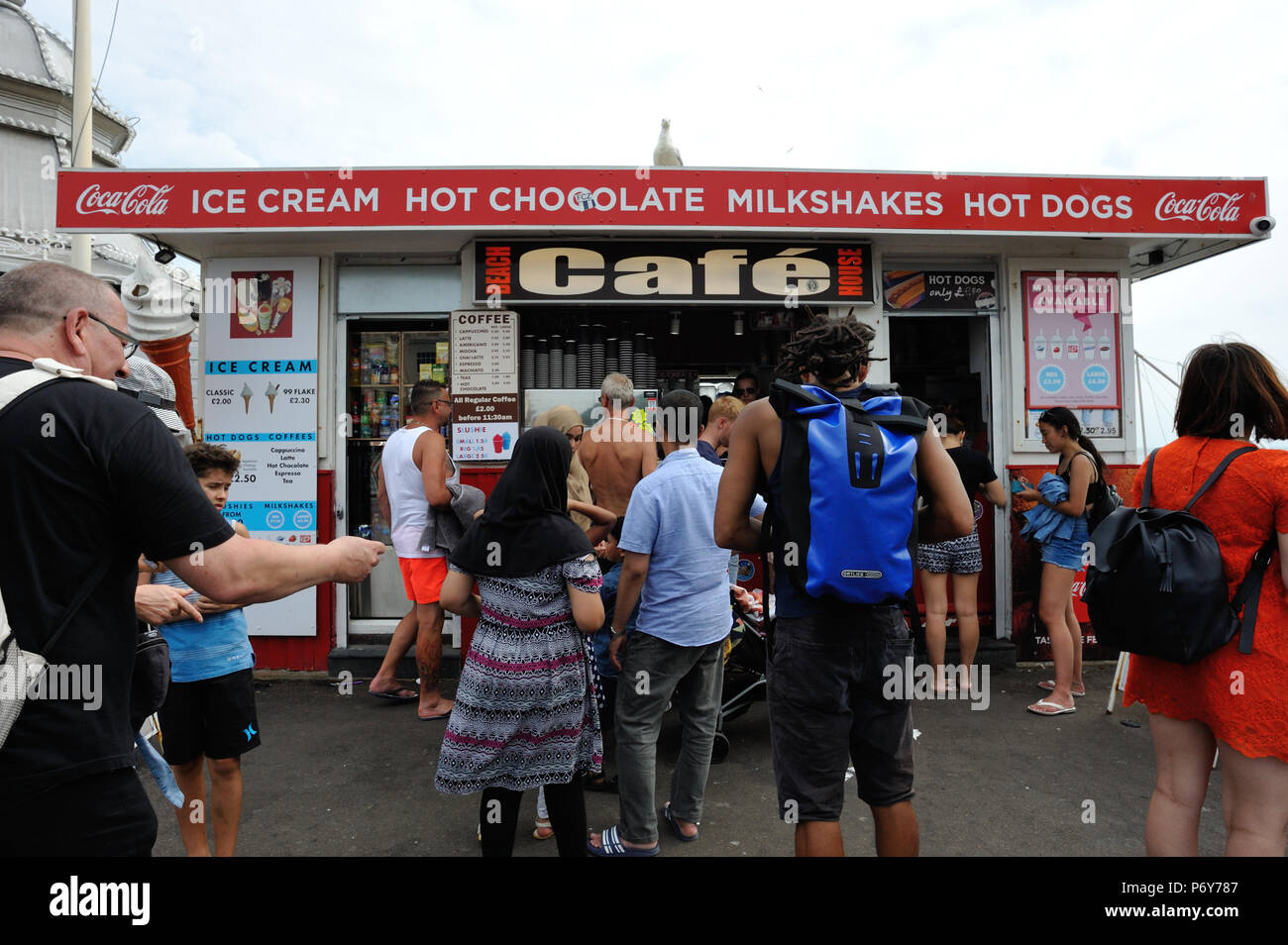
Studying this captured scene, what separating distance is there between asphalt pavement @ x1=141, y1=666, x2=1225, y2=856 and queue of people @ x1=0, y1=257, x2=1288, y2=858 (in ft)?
1.43

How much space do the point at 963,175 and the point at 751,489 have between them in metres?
4.76

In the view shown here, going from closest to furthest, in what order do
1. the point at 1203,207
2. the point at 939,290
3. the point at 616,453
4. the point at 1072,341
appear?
the point at 616,453 < the point at 1203,207 < the point at 1072,341 < the point at 939,290

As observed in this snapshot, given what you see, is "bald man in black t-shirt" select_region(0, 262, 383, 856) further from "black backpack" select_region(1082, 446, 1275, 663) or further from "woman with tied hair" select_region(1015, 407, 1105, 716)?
"woman with tied hair" select_region(1015, 407, 1105, 716)

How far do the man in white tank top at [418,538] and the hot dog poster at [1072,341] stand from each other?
5.11 metres

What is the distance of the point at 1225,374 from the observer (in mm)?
2316

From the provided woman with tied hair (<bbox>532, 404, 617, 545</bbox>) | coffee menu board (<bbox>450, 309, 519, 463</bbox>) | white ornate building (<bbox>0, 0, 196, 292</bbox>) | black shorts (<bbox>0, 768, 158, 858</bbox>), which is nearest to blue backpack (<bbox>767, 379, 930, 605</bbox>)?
black shorts (<bbox>0, 768, 158, 858</bbox>)

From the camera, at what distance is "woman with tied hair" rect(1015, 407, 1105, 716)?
16.2 feet

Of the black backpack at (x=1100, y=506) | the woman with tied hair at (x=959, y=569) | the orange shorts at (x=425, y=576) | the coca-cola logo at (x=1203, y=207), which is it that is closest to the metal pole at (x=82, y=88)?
the orange shorts at (x=425, y=576)

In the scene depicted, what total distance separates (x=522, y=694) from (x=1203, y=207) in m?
6.68

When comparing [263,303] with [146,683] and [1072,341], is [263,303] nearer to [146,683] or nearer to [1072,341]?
[146,683]

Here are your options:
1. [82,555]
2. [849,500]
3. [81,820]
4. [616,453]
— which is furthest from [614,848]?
[82,555]

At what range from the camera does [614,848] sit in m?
3.10

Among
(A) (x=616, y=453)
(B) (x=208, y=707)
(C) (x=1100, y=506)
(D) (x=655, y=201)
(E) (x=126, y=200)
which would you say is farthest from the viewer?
(D) (x=655, y=201)
